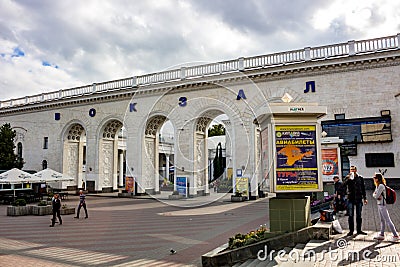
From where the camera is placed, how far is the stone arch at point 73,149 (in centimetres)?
3416

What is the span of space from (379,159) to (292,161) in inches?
594

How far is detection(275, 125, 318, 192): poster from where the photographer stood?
7.39m

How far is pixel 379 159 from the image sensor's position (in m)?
19.8

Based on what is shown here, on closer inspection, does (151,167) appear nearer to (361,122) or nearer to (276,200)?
(361,122)

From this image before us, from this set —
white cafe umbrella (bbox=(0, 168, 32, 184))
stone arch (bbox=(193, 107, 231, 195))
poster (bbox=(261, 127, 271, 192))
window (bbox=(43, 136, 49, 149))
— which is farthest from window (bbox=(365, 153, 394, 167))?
window (bbox=(43, 136, 49, 149))

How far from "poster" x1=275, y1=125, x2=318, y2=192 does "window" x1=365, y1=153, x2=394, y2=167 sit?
1468 cm

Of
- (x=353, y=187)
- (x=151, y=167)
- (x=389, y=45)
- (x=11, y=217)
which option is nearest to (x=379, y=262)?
(x=353, y=187)

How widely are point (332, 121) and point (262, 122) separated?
14.6m

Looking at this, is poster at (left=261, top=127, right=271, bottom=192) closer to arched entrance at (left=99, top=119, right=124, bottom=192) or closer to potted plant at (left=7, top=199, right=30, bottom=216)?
potted plant at (left=7, top=199, right=30, bottom=216)

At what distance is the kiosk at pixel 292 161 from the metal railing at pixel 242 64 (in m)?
16.0

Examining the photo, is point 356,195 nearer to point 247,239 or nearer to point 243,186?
point 247,239

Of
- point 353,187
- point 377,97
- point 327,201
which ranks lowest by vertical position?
point 327,201

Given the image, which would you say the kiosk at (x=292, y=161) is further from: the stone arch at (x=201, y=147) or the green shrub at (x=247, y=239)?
the stone arch at (x=201, y=147)

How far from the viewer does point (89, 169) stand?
32.1 meters
